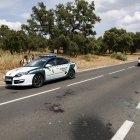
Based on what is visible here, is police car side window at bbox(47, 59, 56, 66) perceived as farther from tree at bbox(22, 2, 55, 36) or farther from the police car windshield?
tree at bbox(22, 2, 55, 36)

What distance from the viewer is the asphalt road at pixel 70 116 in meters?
6.16

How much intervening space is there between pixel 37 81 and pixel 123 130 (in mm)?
7893

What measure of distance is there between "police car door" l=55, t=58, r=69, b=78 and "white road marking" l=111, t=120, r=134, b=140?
8.65 m

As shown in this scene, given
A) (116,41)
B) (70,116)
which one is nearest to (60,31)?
(116,41)

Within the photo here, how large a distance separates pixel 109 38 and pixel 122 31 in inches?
233

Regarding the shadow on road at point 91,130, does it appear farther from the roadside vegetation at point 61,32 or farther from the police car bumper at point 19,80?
the roadside vegetation at point 61,32

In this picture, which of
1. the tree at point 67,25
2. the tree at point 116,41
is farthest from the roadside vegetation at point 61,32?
the tree at point 116,41

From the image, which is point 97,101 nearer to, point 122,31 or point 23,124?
point 23,124

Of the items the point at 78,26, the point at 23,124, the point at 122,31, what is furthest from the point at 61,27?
the point at 23,124

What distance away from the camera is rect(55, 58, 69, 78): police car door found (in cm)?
1554

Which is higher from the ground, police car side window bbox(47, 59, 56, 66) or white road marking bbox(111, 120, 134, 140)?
police car side window bbox(47, 59, 56, 66)

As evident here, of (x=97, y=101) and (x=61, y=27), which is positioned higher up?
(x=61, y=27)

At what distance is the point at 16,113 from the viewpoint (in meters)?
8.11

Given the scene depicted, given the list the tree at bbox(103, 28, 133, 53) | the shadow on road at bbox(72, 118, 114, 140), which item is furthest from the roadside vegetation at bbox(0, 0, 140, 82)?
the shadow on road at bbox(72, 118, 114, 140)
